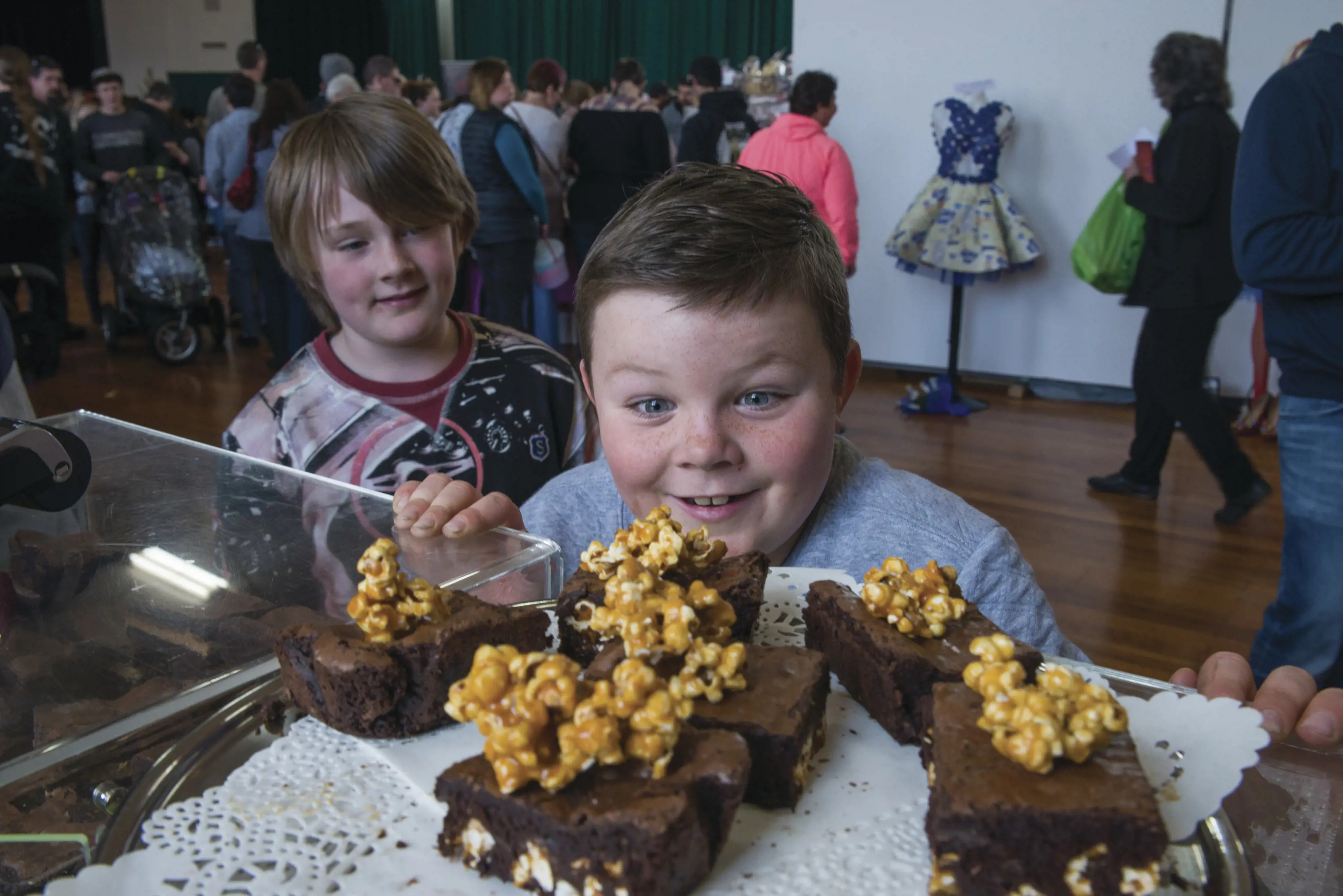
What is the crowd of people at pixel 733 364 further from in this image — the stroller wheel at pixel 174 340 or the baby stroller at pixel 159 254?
the stroller wheel at pixel 174 340

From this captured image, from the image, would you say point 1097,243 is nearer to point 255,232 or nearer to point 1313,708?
point 1313,708

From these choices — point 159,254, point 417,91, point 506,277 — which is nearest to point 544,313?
point 506,277

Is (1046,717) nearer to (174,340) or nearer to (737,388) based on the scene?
(737,388)

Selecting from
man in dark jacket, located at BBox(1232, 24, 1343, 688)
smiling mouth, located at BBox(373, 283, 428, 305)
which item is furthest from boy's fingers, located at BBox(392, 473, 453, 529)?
man in dark jacket, located at BBox(1232, 24, 1343, 688)

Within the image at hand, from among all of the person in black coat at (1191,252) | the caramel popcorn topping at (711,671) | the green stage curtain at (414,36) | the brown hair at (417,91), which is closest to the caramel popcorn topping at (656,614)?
the caramel popcorn topping at (711,671)

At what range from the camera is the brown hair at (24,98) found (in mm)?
4957

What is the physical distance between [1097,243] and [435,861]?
4207 millimetres

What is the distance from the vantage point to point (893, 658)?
0.73 metres

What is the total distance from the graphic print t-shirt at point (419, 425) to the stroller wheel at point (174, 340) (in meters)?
4.41

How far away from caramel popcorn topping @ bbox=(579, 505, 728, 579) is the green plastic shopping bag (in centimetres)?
383

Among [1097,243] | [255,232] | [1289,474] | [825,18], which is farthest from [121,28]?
[1289,474]

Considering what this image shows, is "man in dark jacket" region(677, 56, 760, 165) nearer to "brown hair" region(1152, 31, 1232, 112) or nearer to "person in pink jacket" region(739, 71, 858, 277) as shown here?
"person in pink jacket" region(739, 71, 858, 277)

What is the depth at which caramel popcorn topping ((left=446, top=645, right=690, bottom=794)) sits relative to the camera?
1.84ft

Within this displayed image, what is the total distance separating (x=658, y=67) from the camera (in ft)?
40.0
